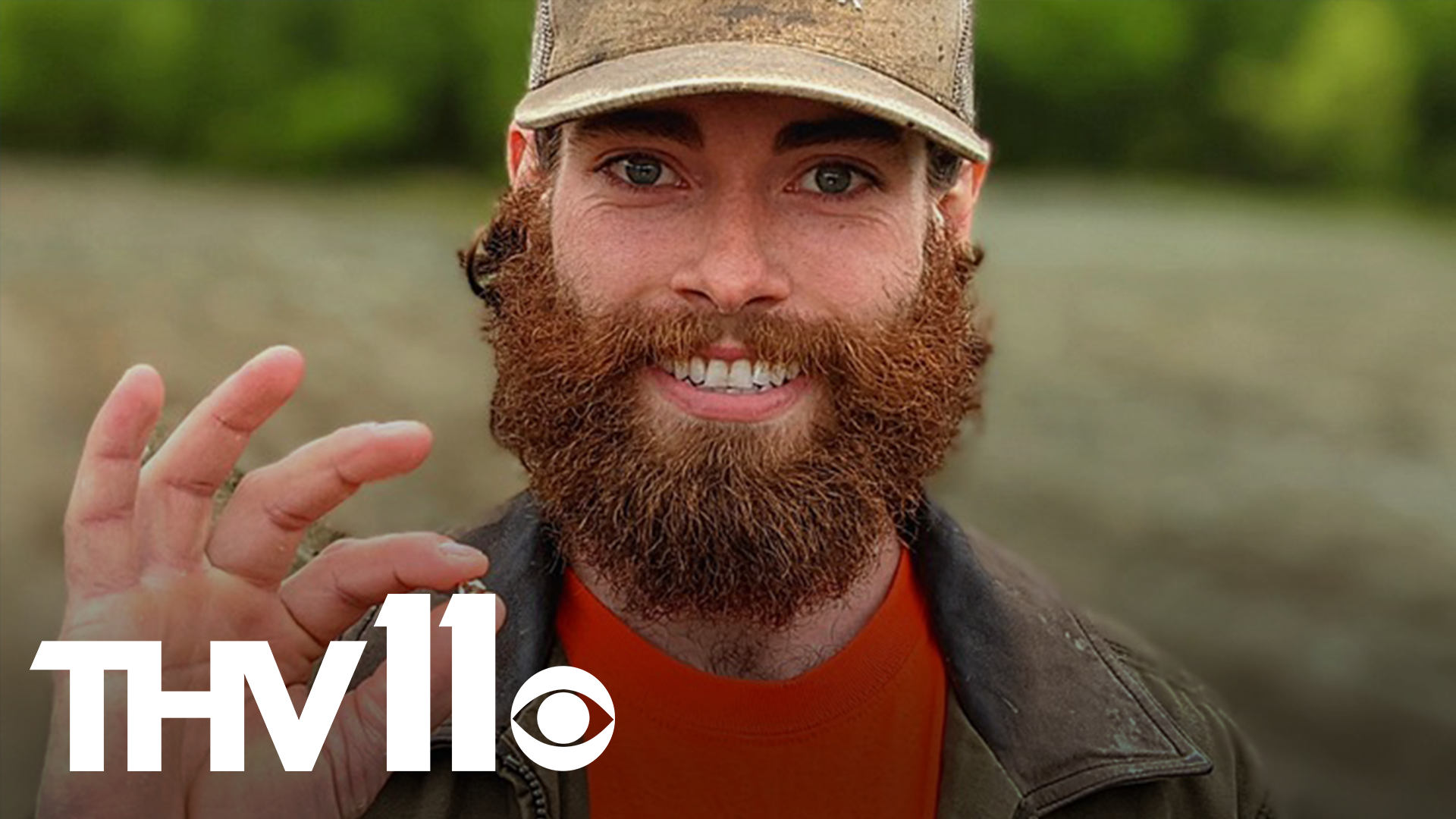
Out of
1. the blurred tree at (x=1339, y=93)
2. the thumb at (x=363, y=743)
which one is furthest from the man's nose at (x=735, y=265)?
the blurred tree at (x=1339, y=93)

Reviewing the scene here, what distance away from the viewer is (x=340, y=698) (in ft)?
6.57

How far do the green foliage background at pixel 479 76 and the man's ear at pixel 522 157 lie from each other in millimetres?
3578

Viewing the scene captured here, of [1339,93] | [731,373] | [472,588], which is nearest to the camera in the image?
[731,373]

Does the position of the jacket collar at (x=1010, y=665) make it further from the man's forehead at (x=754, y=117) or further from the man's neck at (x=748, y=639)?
the man's forehead at (x=754, y=117)

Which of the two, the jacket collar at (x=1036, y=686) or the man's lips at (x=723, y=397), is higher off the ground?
the man's lips at (x=723, y=397)

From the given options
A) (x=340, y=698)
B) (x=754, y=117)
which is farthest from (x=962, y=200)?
(x=340, y=698)

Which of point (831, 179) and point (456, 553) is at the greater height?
point (831, 179)

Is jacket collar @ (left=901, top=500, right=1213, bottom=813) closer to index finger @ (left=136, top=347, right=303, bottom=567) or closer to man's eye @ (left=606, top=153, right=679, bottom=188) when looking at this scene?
man's eye @ (left=606, top=153, right=679, bottom=188)

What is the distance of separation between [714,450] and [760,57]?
556 millimetres

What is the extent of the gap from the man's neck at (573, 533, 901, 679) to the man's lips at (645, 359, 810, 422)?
345mm

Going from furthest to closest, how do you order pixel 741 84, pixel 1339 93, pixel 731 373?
1. pixel 1339 93
2. pixel 731 373
3. pixel 741 84

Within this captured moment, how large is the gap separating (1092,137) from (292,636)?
19.0ft

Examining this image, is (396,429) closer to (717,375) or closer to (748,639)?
(717,375)

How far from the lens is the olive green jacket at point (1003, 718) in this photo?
2.22 metres
